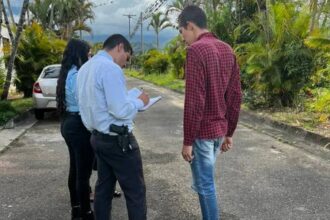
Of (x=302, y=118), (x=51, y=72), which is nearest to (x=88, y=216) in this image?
(x=302, y=118)

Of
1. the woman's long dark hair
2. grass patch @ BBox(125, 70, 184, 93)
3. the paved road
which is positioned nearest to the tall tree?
grass patch @ BBox(125, 70, 184, 93)

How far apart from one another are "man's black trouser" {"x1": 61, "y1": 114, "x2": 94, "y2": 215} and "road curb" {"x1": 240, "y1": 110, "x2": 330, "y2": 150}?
552cm

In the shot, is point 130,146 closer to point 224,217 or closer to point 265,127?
point 224,217

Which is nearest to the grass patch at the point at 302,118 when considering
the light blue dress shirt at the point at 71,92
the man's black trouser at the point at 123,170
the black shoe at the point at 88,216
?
the black shoe at the point at 88,216

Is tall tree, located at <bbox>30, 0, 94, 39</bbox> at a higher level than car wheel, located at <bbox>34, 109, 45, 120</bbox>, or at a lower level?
higher

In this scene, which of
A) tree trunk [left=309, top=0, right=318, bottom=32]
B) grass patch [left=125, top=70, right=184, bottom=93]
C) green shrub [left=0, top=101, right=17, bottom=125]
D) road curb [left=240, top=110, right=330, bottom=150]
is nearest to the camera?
road curb [left=240, top=110, right=330, bottom=150]

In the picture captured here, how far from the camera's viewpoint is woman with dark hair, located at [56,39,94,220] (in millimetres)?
4660

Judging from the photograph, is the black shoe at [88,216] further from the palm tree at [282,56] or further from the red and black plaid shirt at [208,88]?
the palm tree at [282,56]

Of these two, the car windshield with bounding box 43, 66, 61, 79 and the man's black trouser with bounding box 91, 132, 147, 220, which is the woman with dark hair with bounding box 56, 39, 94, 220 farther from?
the car windshield with bounding box 43, 66, 61, 79

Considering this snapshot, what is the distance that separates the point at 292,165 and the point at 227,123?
3.81 m

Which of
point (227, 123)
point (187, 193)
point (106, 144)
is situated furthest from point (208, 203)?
point (187, 193)

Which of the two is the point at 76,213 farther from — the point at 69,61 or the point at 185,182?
the point at 185,182

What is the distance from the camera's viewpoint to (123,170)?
12.7 ft

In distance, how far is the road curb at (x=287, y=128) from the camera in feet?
30.7
